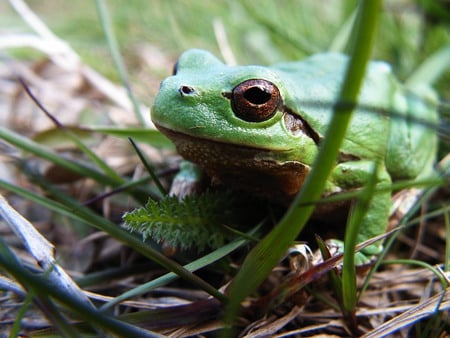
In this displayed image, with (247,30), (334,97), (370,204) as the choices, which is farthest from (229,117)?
(247,30)

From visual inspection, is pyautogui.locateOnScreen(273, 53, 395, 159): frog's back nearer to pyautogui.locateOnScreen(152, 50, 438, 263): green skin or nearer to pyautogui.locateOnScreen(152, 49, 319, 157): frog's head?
pyautogui.locateOnScreen(152, 50, 438, 263): green skin

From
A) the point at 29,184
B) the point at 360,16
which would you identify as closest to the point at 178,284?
the point at 29,184

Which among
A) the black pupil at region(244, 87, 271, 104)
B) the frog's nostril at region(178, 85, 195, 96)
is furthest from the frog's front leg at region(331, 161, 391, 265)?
the frog's nostril at region(178, 85, 195, 96)

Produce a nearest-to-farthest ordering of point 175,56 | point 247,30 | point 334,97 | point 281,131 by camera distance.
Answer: point 281,131, point 334,97, point 247,30, point 175,56

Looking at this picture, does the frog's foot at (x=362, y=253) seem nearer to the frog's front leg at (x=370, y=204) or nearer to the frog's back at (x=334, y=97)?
the frog's front leg at (x=370, y=204)

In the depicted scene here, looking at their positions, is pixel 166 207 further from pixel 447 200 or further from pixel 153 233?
pixel 447 200

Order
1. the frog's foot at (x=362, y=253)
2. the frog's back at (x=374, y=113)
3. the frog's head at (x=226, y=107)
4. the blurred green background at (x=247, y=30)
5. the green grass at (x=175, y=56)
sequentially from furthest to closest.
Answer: the blurred green background at (x=247, y=30)
the frog's back at (x=374, y=113)
the frog's foot at (x=362, y=253)
the frog's head at (x=226, y=107)
the green grass at (x=175, y=56)

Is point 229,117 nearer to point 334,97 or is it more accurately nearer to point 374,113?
point 334,97

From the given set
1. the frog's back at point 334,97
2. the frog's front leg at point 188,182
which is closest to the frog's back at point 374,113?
the frog's back at point 334,97
